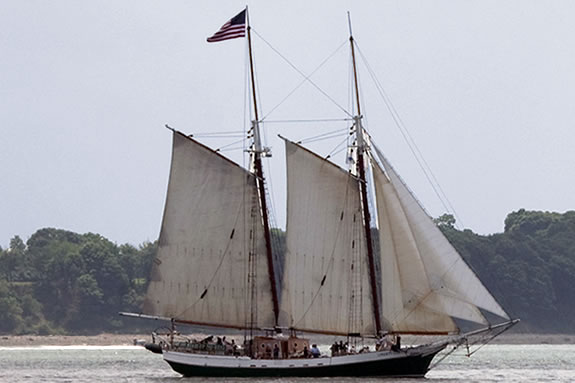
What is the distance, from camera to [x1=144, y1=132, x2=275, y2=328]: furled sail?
8381 cm

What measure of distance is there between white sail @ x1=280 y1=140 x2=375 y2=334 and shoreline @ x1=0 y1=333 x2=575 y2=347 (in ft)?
356

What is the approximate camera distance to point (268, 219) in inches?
3364

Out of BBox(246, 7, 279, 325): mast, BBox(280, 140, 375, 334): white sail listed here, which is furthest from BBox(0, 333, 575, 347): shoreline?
BBox(280, 140, 375, 334): white sail

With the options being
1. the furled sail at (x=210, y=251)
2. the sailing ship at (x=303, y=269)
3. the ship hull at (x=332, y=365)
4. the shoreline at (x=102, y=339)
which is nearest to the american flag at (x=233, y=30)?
the sailing ship at (x=303, y=269)

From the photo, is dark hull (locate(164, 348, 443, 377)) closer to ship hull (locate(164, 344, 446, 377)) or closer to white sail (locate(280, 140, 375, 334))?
ship hull (locate(164, 344, 446, 377))

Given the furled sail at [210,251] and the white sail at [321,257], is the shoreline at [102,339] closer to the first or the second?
the furled sail at [210,251]

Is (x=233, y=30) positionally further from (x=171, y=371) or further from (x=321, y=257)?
(x=171, y=371)

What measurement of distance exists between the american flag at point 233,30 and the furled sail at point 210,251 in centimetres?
636

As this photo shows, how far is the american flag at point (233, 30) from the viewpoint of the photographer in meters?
84.2

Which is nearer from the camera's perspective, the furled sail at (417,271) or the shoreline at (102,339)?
the furled sail at (417,271)

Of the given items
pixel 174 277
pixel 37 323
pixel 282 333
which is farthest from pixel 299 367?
pixel 37 323

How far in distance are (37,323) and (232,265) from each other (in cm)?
12068

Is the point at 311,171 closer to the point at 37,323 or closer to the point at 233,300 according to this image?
the point at 233,300

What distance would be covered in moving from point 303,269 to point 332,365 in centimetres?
575
